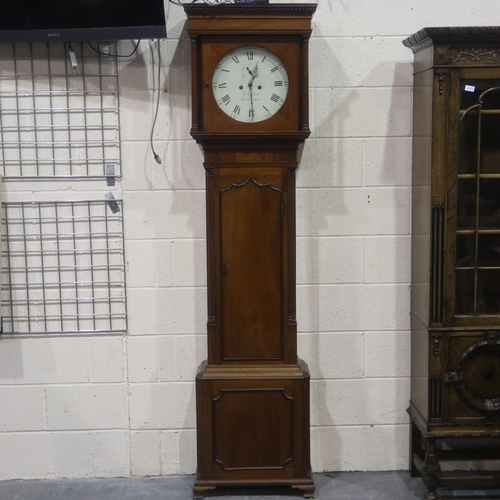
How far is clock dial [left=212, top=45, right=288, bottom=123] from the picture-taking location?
8.78ft

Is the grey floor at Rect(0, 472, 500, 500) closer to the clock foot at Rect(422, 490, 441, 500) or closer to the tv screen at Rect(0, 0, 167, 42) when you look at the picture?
the clock foot at Rect(422, 490, 441, 500)

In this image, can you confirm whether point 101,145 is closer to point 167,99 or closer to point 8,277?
point 167,99

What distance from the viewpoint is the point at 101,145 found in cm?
295

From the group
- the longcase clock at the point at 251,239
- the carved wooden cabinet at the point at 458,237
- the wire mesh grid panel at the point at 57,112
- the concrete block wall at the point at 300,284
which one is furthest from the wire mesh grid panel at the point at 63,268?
the carved wooden cabinet at the point at 458,237

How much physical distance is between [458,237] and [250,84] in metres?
0.96

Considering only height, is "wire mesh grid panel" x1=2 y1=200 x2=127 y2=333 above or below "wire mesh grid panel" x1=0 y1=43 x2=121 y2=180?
below

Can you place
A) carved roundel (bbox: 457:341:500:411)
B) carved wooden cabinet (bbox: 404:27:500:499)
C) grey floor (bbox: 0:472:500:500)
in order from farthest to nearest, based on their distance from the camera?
grey floor (bbox: 0:472:500:500), carved roundel (bbox: 457:341:500:411), carved wooden cabinet (bbox: 404:27:500:499)

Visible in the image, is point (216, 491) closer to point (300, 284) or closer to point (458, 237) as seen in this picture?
point (300, 284)

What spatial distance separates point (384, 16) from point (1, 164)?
5.46 feet

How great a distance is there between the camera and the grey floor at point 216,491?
2877 mm

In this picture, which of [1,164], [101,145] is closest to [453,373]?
[101,145]

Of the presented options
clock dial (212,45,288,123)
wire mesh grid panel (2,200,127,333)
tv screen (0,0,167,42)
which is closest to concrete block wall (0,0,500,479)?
wire mesh grid panel (2,200,127,333)

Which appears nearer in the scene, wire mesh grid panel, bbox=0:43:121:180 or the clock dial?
the clock dial

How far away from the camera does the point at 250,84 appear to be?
2.68 meters
